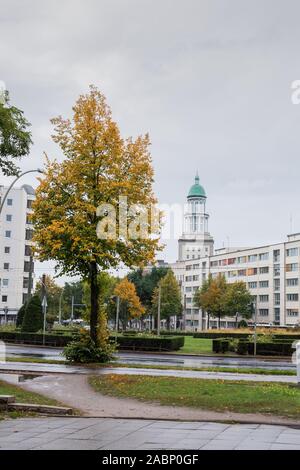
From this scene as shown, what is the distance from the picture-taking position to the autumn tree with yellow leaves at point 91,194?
883 inches

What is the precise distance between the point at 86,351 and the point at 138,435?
48.9ft

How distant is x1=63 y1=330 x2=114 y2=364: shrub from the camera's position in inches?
942

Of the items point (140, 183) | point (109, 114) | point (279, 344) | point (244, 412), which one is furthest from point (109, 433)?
point (279, 344)

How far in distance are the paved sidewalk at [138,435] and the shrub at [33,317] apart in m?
35.5

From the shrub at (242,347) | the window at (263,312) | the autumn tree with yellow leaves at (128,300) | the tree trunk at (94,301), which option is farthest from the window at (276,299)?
the tree trunk at (94,301)

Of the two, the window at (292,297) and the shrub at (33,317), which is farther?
the window at (292,297)

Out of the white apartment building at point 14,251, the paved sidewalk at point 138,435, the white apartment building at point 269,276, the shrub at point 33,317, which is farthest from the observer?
the white apartment building at point 14,251

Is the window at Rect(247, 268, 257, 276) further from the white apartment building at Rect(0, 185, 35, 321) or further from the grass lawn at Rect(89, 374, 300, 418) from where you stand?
the grass lawn at Rect(89, 374, 300, 418)

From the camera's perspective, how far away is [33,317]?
150ft

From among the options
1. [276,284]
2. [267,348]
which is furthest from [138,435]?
[276,284]

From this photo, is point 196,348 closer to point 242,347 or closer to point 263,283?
point 242,347

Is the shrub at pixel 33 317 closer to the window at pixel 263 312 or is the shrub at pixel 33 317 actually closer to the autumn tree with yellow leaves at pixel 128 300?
the autumn tree with yellow leaves at pixel 128 300

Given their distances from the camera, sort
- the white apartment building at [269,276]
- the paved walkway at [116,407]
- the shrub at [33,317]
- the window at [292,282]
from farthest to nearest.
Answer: the white apartment building at [269,276] → the window at [292,282] → the shrub at [33,317] → the paved walkway at [116,407]

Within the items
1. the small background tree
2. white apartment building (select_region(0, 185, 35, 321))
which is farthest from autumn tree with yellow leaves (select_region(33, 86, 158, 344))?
white apartment building (select_region(0, 185, 35, 321))
